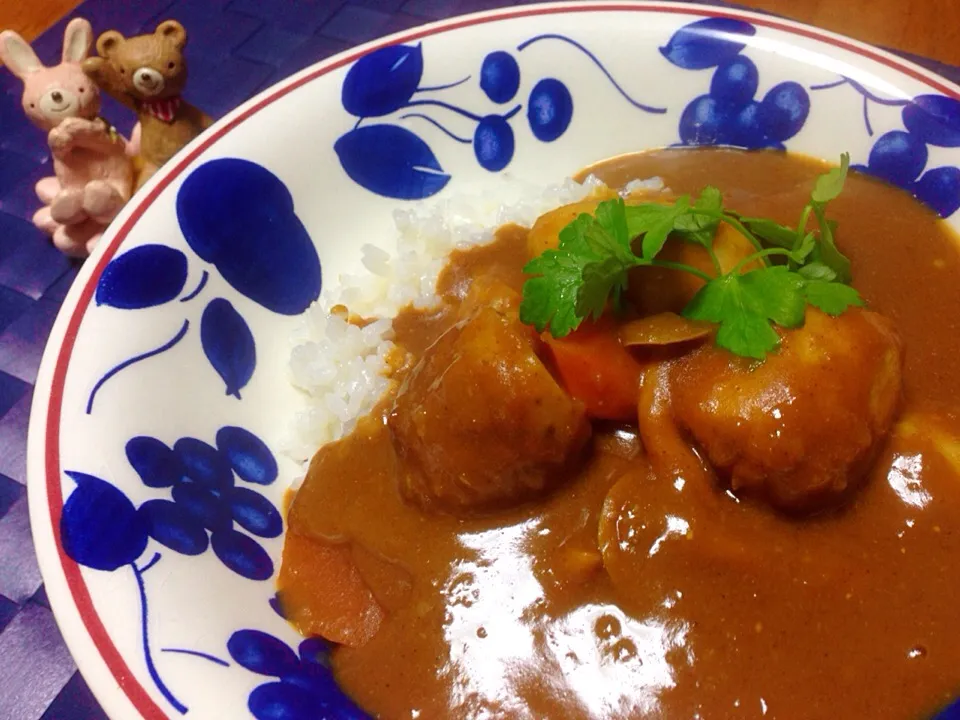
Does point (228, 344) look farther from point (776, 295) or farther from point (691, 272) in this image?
point (776, 295)

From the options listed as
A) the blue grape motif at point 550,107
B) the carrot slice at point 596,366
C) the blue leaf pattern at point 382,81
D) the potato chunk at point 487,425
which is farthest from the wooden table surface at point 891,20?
the potato chunk at point 487,425

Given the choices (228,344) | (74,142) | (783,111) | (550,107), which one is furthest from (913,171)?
(74,142)

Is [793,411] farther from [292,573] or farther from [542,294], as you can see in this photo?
[292,573]

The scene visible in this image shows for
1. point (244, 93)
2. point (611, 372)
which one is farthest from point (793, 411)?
point (244, 93)

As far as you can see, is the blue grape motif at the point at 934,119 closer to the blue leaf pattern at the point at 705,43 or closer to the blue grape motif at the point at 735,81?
→ the blue grape motif at the point at 735,81

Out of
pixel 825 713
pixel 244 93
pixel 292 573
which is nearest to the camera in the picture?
pixel 825 713

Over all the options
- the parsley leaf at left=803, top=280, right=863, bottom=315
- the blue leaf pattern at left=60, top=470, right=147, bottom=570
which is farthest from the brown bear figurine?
the parsley leaf at left=803, top=280, right=863, bottom=315
